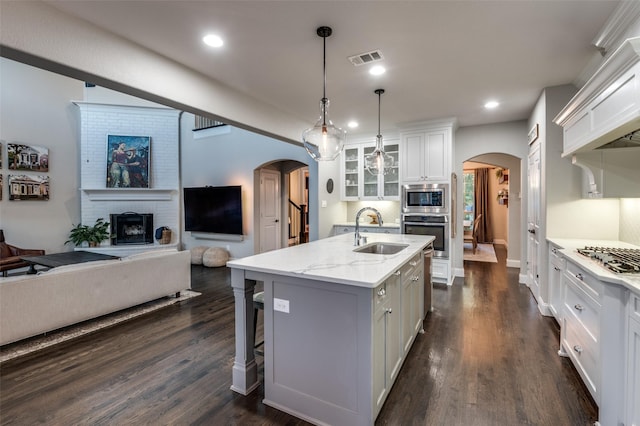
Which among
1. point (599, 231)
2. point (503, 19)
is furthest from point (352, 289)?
point (599, 231)

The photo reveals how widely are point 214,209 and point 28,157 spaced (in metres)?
3.47

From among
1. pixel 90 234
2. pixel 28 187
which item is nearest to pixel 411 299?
pixel 90 234

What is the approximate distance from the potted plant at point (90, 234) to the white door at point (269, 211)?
3.28m

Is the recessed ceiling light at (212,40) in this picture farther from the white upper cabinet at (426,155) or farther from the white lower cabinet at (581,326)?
the white upper cabinet at (426,155)

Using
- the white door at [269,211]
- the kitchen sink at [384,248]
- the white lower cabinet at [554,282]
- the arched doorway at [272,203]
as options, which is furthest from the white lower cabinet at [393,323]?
the white door at [269,211]

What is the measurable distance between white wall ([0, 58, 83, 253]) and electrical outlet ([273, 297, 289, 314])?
6.34m

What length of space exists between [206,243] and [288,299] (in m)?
5.73

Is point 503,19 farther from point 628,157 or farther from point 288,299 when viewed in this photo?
point 288,299

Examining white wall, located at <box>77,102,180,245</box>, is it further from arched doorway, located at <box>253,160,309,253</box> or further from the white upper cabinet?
the white upper cabinet

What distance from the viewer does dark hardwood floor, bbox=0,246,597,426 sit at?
190cm

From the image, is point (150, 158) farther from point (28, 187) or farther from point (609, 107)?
point (609, 107)

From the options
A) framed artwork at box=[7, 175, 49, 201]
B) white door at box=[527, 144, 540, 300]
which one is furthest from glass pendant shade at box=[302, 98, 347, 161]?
framed artwork at box=[7, 175, 49, 201]

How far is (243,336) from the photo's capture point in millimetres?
2154

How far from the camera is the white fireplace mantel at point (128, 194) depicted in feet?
20.8
